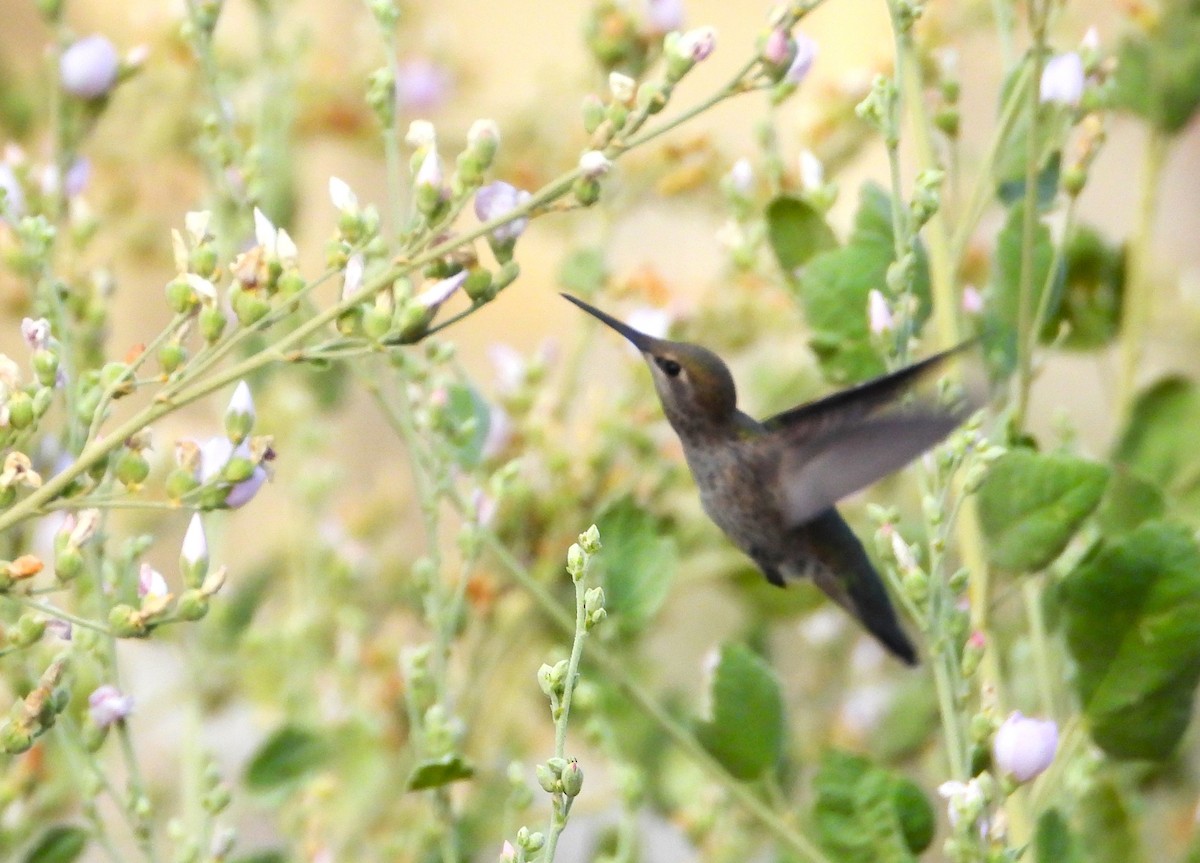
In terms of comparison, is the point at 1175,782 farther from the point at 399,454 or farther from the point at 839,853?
the point at 399,454

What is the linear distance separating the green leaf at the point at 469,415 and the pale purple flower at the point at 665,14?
0.21 metres

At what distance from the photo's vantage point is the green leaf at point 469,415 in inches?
27.7

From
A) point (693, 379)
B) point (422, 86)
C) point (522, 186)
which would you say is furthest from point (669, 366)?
point (422, 86)

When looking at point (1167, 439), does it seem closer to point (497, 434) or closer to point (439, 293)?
point (497, 434)

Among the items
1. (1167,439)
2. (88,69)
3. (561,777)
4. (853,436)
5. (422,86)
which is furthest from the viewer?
(422,86)

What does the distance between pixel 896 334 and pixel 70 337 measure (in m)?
0.34

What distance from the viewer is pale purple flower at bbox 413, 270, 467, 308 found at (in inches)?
17.6

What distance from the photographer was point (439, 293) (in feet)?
1.48

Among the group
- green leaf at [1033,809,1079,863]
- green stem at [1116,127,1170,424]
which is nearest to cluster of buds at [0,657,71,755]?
green leaf at [1033,809,1079,863]

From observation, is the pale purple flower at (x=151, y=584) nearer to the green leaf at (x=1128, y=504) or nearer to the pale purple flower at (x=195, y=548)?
the pale purple flower at (x=195, y=548)

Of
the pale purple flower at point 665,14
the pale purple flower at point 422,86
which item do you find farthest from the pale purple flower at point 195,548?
the pale purple flower at point 422,86

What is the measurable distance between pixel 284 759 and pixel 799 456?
1.21ft

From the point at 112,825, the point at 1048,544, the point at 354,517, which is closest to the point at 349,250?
the point at 1048,544

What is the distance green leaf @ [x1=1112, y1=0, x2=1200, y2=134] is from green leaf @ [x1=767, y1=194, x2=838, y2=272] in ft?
0.80
